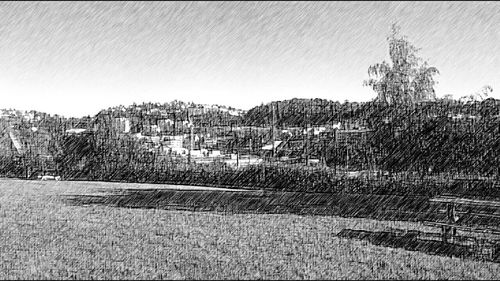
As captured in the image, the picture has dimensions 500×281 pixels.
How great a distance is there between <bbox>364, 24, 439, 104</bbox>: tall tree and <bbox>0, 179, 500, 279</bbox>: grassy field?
21.0 ft

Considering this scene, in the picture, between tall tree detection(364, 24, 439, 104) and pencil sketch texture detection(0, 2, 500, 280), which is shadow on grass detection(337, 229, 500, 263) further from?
tall tree detection(364, 24, 439, 104)

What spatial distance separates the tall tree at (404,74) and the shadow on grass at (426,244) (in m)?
7.15

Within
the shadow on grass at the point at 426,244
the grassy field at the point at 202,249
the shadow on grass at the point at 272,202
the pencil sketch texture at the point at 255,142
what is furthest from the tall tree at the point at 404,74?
the shadow on grass at the point at 426,244

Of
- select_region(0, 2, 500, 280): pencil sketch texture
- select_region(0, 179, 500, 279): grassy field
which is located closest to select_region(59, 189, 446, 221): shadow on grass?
select_region(0, 2, 500, 280): pencil sketch texture

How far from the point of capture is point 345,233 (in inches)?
256

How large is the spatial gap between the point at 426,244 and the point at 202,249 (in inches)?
93.0

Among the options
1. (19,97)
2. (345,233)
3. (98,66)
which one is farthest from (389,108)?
(19,97)

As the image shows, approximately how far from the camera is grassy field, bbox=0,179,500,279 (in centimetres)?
452

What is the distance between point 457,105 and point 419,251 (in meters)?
5.40

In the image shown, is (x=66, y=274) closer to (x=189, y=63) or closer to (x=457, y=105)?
(x=457, y=105)

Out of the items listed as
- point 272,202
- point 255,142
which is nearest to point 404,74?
point 255,142

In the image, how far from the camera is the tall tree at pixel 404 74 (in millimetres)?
13180

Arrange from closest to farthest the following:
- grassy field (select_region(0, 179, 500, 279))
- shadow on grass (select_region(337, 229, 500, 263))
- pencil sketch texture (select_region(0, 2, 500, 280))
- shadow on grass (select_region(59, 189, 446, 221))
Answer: grassy field (select_region(0, 179, 500, 279)) → shadow on grass (select_region(337, 229, 500, 263)) → pencil sketch texture (select_region(0, 2, 500, 280)) → shadow on grass (select_region(59, 189, 446, 221))

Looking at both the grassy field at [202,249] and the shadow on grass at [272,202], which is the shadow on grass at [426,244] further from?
the shadow on grass at [272,202]
